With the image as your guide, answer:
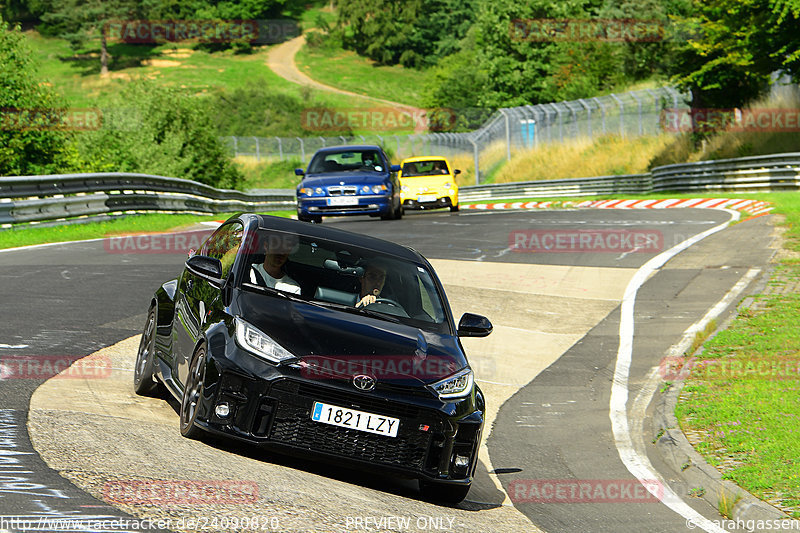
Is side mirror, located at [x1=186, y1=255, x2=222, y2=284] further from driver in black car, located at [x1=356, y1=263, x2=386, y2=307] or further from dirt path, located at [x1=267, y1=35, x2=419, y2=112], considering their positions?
dirt path, located at [x1=267, y1=35, x2=419, y2=112]

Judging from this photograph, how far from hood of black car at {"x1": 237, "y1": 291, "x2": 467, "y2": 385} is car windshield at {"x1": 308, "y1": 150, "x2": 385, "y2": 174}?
17.2 m

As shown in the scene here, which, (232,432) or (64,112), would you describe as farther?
(64,112)

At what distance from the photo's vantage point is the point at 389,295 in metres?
7.39

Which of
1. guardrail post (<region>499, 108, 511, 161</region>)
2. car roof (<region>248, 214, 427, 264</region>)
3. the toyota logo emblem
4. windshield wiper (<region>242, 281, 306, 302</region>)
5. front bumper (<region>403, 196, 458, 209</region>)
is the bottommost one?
guardrail post (<region>499, 108, 511, 161</region>)

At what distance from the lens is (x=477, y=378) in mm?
11398

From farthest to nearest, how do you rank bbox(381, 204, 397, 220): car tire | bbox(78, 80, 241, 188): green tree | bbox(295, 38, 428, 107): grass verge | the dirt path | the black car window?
bbox(295, 38, 428, 107): grass verge
the dirt path
bbox(78, 80, 241, 188): green tree
bbox(381, 204, 397, 220): car tire
the black car window

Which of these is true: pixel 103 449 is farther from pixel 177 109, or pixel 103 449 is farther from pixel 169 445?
pixel 177 109

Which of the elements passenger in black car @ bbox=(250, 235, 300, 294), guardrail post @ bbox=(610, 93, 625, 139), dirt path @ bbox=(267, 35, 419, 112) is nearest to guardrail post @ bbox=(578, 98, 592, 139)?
guardrail post @ bbox=(610, 93, 625, 139)

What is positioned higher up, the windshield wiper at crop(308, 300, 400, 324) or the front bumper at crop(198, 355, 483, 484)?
the windshield wiper at crop(308, 300, 400, 324)

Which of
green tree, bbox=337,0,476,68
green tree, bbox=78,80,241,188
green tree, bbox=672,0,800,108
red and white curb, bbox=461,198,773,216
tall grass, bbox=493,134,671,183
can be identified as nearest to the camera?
red and white curb, bbox=461,198,773,216

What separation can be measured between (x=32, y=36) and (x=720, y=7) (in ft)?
409

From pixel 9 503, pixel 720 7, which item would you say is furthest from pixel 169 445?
pixel 720 7

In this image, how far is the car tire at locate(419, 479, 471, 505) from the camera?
6.60 m

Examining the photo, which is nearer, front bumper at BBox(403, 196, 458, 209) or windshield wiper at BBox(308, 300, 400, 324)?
windshield wiper at BBox(308, 300, 400, 324)
